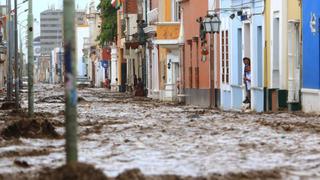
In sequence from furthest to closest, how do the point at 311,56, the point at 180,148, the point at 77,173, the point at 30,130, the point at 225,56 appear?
the point at 225,56
the point at 311,56
the point at 30,130
the point at 180,148
the point at 77,173

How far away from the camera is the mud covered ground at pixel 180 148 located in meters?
12.0

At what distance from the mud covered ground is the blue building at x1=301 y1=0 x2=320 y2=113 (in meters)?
2.78

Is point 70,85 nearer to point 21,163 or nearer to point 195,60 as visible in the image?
point 21,163

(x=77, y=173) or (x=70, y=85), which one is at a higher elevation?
(x=70, y=85)

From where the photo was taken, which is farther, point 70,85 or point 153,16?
point 153,16

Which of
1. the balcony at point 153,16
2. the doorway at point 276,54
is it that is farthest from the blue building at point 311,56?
the balcony at point 153,16

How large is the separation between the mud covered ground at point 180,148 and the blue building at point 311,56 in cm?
278

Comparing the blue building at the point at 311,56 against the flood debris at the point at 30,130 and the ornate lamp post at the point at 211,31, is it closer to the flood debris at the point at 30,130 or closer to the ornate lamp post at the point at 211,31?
the ornate lamp post at the point at 211,31

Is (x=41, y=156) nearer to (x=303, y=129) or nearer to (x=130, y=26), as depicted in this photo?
(x=303, y=129)

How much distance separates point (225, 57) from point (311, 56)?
1152cm

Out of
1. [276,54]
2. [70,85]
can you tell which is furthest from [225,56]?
[70,85]

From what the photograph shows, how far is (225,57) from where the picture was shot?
37.9 meters

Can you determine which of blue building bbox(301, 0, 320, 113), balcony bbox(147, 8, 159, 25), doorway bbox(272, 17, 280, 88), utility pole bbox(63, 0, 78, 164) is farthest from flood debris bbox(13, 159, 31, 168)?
balcony bbox(147, 8, 159, 25)

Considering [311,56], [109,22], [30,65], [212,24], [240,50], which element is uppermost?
[109,22]
